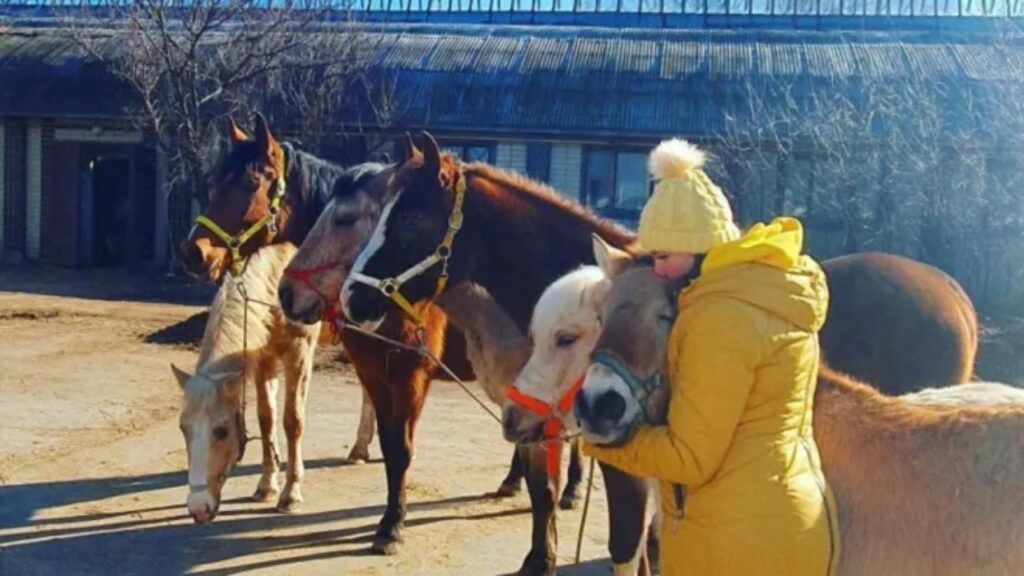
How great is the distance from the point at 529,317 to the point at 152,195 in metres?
18.0

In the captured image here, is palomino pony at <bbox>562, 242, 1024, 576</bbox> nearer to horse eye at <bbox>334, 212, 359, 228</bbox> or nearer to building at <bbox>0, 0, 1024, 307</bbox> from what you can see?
horse eye at <bbox>334, 212, 359, 228</bbox>

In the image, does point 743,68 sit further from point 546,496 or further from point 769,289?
point 769,289

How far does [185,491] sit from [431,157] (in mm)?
3387

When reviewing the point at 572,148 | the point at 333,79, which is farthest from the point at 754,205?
the point at 333,79

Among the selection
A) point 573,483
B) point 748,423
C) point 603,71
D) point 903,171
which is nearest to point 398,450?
point 573,483

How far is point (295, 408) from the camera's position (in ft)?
21.4

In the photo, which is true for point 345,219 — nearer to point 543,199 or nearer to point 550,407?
point 543,199

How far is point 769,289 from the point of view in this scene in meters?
2.40

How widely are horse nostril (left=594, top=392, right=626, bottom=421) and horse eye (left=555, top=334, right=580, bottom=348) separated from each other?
39.4 inches

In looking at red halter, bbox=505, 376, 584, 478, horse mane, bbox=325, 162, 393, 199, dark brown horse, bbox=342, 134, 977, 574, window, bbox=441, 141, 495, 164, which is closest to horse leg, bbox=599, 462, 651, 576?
red halter, bbox=505, 376, 584, 478

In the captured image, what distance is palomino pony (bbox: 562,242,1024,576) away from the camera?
235 centimetres

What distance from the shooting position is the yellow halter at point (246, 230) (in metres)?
5.89

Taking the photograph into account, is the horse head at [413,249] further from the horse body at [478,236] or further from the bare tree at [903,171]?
the bare tree at [903,171]

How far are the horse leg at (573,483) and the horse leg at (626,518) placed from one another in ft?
8.08
